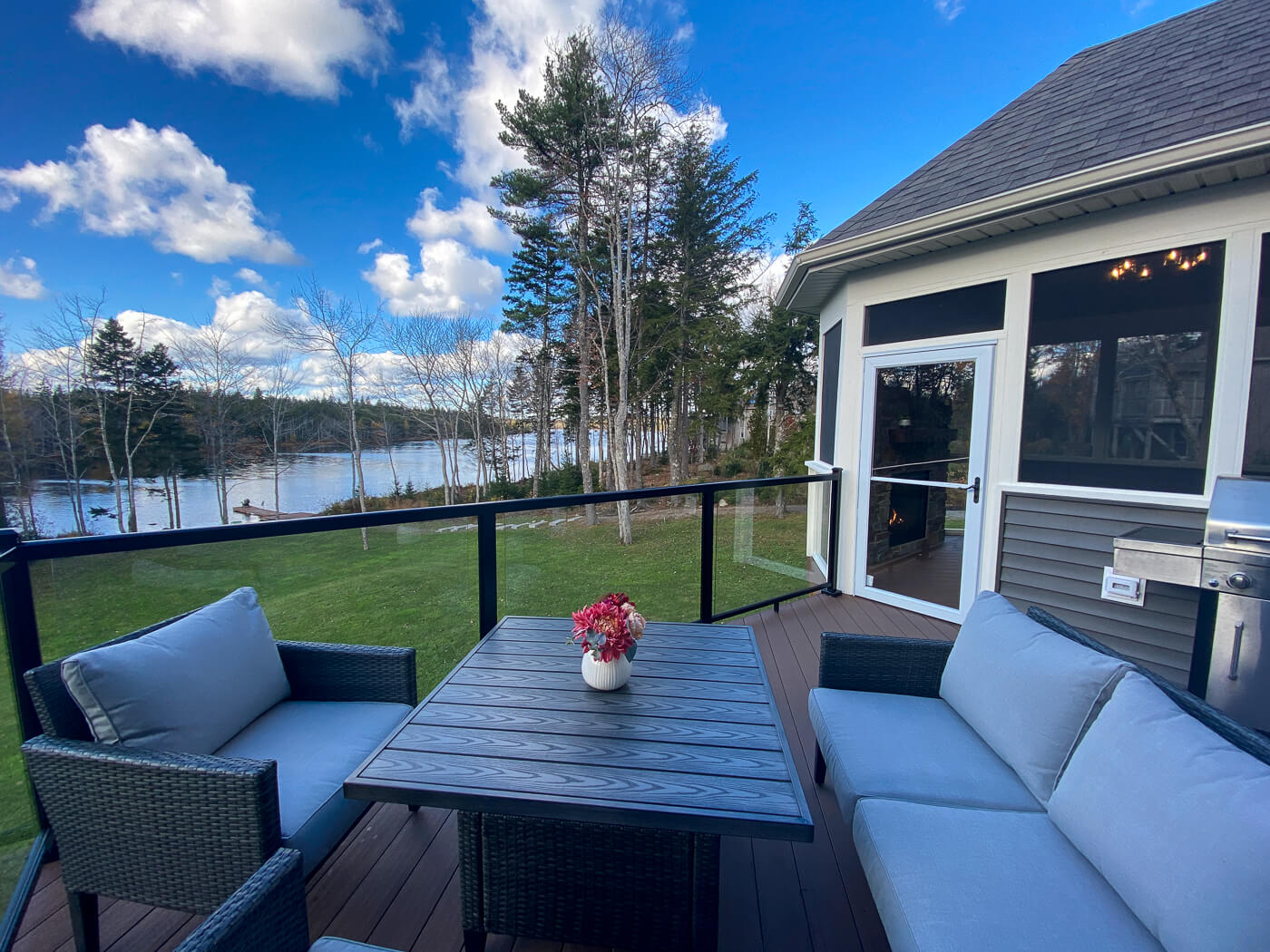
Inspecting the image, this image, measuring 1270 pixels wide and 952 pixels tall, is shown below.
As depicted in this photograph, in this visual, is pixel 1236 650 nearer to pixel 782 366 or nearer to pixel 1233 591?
pixel 1233 591

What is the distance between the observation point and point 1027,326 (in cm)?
324

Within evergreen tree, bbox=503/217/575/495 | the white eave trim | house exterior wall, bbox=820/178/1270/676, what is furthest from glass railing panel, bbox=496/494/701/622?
evergreen tree, bbox=503/217/575/495

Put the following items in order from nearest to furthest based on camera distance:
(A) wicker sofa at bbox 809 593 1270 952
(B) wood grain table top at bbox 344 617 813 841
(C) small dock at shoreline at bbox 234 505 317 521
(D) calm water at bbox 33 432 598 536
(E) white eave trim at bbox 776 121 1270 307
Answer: (A) wicker sofa at bbox 809 593 1270 952 < (B) wood grain table top at bbox 344 617 813 841 < (E) white eave trim at bbox 776 121 1270 307 < (D) calm water at bbox 33 432 598 536 < (C) small dock at shoreline at bbox 234 505 317 521

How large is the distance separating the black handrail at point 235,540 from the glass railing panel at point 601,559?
0.09 metres

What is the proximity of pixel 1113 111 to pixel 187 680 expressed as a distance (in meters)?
5.46

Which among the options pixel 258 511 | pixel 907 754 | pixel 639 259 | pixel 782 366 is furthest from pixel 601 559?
pixel 258 511

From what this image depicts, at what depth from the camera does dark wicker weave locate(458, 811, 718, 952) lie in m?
1.31

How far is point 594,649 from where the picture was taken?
1604 mm

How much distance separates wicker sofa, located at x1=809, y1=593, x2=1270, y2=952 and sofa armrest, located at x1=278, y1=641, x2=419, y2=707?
153 centimetres

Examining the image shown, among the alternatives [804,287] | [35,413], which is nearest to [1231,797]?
[804,287]

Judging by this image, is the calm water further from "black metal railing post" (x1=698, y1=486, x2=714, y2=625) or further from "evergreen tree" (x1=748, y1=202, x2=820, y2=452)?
"black metal railing post" (x1=698, y1=486, x2=714, y2=625)

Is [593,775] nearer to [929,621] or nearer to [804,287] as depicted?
[929,621]

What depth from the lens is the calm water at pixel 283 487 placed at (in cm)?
986

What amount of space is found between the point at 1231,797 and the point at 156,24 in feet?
38.1
